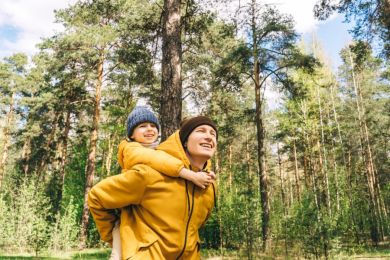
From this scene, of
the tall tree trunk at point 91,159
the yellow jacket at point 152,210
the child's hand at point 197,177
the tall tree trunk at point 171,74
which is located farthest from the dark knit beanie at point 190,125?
the tall tree trunk at point 91,159

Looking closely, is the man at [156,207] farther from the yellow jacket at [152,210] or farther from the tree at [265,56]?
the tree at [265,56]

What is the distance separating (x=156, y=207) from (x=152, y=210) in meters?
0.03

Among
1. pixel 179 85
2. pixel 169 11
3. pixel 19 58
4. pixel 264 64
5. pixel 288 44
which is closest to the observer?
pixel 179 85

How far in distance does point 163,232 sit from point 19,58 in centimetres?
3938

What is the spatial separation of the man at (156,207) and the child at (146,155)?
55 millimetres

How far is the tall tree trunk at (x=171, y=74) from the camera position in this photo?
5250 millimetres

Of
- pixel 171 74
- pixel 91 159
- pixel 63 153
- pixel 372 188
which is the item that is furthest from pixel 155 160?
pixel 372 188

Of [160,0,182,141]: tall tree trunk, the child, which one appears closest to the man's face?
the child

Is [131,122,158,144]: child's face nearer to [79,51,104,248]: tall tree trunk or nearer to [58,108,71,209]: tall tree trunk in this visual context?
[79,51,104,248]: tall tree trunk

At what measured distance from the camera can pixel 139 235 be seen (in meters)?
1.83

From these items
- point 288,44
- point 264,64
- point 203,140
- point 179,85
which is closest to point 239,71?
point 264,64

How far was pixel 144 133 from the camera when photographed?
2275 millimetres

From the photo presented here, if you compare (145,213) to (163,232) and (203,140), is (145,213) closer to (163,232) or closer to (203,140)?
(163,232)

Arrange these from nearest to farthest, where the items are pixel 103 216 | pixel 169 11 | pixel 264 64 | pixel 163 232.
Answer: pixel 163 232 < pixel 103 216 < pixel 169 11 < pixel 264 64
